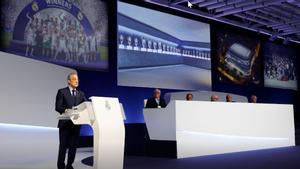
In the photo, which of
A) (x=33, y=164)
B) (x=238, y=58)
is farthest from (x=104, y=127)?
(x=238, y=58)

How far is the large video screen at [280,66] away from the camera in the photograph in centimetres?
1197

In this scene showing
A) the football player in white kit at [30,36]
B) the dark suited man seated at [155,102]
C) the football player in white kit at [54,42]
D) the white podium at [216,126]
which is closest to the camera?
the white podium at [216,126]

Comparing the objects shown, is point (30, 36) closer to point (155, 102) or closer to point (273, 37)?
point (155, 102)

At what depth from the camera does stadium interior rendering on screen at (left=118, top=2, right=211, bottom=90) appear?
803 cm

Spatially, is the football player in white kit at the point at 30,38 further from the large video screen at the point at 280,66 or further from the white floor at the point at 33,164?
the large video screen at the point at 280,66

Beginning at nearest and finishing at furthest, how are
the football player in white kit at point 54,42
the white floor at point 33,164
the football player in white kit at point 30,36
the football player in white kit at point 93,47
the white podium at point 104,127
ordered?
the white podium at point 104,127
the white floor at point 33,164
the football player in white kit at point 30,36
the football player in white kit at point 54,42
the football player in white kit at point 93,47

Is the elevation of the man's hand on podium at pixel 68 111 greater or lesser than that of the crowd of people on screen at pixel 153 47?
lesser

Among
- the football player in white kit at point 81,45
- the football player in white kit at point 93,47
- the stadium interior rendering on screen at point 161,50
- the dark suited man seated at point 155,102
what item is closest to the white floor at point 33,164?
the dark suited man seated at point 155,102

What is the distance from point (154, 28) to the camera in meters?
8.60

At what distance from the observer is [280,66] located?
40.9 ft

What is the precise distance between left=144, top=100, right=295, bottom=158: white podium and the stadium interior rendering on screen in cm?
293

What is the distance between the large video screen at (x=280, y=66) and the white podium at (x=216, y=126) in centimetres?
563

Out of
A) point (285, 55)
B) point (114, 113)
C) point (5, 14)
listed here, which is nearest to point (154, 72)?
point (5, 14)

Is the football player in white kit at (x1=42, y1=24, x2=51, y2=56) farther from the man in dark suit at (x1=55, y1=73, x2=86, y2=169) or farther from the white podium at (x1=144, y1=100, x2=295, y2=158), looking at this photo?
the man in dark suit at (x1=55, y1=73, x2=86, y2=169)
